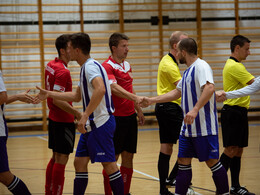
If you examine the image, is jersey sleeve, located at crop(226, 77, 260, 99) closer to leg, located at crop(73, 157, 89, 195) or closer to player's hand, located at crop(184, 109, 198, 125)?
player's hand, located at crop(184, 109, 198, 125)

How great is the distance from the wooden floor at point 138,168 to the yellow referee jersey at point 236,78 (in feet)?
3.39

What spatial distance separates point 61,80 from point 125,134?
0.87 metres

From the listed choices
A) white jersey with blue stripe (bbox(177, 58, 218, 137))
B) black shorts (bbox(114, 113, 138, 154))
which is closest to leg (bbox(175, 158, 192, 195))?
white jersey with blue stripe (bbox(177, 58, 218, 137))

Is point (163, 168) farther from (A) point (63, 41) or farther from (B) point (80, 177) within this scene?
(A) point (63, 41)

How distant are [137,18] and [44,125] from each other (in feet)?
12.6

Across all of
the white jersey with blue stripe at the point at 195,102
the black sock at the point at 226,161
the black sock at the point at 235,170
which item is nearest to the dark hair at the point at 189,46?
the white jersey with blue stripe at the point at 195,102

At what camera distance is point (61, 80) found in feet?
14.1

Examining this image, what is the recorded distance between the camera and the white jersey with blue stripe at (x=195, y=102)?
387cm

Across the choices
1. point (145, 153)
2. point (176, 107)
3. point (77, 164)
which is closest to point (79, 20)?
point (145, 153)

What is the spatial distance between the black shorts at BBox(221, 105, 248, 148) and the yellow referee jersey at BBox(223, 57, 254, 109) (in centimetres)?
8

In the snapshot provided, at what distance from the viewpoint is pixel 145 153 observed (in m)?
7.85

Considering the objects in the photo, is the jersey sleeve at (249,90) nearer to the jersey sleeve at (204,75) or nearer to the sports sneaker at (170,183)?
the jersey sleeve at (204,75)

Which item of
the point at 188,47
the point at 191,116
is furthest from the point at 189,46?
the point at 191,116

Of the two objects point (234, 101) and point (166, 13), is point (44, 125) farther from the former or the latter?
point (234, 101)
